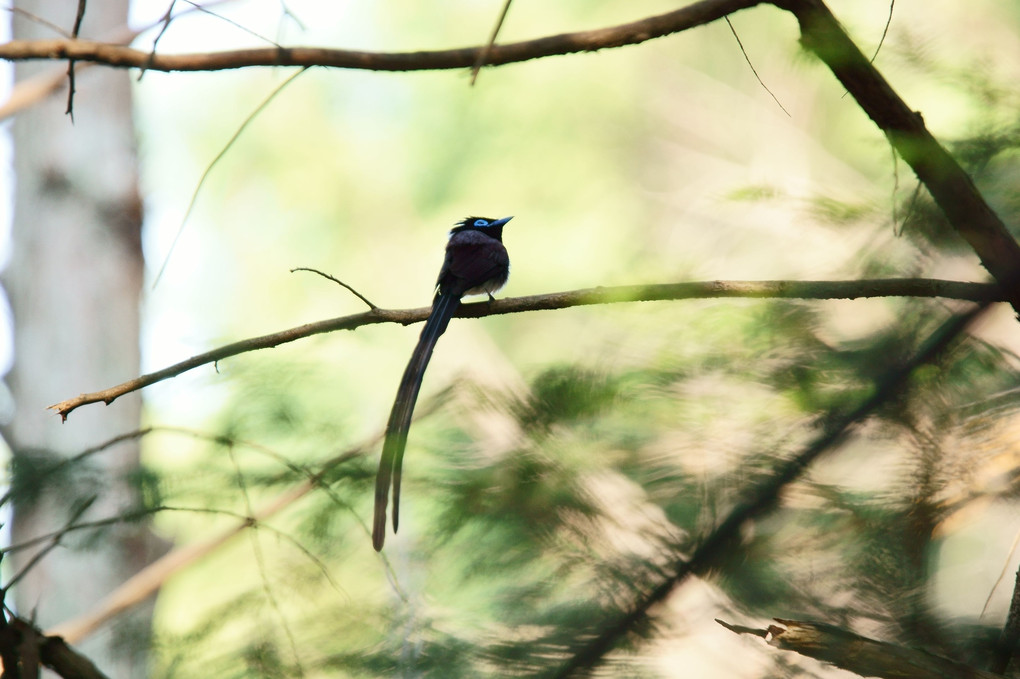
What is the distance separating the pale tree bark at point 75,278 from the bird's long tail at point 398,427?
95.5 inches

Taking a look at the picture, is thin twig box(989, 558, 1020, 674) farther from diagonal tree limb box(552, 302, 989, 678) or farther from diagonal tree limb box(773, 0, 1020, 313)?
diagonal tree limb box(773, 0, 1020, 313)

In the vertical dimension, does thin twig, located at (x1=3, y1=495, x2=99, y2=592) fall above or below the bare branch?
below

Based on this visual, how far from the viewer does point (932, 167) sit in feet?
4.04

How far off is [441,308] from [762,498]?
1017 mm

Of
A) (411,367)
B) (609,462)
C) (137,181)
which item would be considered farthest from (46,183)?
(609,462)

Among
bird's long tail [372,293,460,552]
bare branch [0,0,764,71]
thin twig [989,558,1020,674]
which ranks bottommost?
thin twig [989,558,1020,674]

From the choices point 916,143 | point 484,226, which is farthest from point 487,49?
point 484,226

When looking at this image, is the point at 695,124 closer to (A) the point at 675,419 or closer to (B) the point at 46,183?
(B) the point at 46,183

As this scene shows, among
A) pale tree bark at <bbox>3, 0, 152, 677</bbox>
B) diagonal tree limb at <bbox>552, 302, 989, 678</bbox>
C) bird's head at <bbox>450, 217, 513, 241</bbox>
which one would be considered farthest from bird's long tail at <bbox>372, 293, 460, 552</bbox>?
pale tree bark at <bbox>3, 0, 152, 677</bbox>

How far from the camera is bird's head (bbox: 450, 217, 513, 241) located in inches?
128

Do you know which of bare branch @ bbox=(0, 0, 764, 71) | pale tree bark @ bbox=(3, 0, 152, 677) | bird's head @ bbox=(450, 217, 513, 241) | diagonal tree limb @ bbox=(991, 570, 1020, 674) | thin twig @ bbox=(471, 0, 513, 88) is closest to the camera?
thin twig @ bbox=(471, 0, 513, 88)

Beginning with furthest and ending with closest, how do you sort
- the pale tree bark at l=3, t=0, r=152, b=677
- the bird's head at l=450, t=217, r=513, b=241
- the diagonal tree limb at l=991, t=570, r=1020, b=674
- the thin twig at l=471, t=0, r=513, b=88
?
the pale tree bark at l=3, t=0, r=152, b=677
the bird's head at l=450, t=217, r=513, b=241
the diagonal tree limb at l=991, t=570, r=1020, b=674
the thin twig at l=471, t=0, r=513, b=88

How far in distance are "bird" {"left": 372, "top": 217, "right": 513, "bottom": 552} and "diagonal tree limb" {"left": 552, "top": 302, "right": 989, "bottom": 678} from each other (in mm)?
400

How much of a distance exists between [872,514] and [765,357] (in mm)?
357
